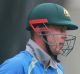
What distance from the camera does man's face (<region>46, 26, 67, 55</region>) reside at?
2.89m

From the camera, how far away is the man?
2.81 m

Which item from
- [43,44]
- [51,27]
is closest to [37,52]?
[43,44]

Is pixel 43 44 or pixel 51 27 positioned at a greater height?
pixel 51 27

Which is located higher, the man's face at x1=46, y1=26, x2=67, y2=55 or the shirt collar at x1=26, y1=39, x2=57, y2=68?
the man's face at x1=46, y1=26, x2=67, y2=55

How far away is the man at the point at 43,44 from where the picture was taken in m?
2.81

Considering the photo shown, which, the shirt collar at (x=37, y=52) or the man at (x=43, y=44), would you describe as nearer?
the man at (x=43, y=44)

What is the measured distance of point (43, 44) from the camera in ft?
9.68

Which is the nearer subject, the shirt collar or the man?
the man

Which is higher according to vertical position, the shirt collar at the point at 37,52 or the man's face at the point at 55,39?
A: the man's face at the point at 55,39

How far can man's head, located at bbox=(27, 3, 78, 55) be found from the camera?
290 cm

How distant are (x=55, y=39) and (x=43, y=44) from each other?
11 centimetres

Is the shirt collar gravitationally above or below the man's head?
below

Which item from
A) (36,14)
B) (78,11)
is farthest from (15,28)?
(36,14)

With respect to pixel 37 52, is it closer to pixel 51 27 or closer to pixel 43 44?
pixel 43 44
